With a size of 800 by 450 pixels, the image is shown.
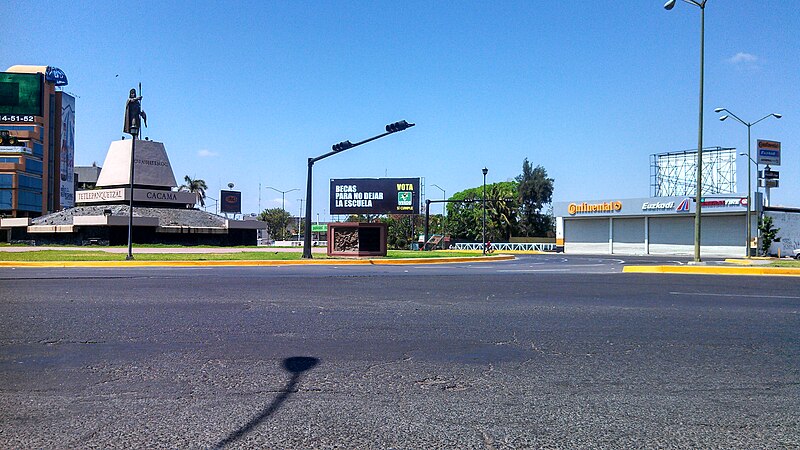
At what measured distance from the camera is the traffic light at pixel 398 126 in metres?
28.9

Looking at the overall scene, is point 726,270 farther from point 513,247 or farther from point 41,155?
point 41,155

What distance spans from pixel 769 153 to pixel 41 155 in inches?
3649

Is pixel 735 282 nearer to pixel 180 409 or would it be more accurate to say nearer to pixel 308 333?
pixel 308 333

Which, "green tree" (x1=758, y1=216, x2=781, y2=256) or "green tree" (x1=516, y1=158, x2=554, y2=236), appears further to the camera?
"green tree" (x1=516, y1=158, x2=554, y2=236)

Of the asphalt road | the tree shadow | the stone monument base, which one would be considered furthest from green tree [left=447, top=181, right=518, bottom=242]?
the tree shadow

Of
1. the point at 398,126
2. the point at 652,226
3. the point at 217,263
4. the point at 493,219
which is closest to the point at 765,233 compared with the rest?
the point at 652,226

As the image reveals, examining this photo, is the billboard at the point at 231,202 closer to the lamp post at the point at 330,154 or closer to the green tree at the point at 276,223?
the green tree at the point at 276,223

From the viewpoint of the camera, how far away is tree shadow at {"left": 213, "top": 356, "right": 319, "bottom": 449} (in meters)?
4.48

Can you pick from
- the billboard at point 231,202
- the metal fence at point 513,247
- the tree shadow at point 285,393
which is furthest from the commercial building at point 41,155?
Answer: the tree shadow at point 285,393

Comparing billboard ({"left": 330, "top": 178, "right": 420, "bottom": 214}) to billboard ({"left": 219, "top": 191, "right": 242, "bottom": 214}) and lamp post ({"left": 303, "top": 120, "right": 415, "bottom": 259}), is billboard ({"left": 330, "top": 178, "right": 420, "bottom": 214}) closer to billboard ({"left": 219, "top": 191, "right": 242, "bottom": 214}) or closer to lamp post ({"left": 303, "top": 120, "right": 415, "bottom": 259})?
lamp post ({"left": 303, "top": 120, "right": 415, "bottom": 259})

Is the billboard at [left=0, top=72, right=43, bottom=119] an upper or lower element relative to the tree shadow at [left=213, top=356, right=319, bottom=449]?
upper

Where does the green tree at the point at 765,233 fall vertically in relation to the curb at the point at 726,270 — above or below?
above

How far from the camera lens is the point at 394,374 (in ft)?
20.6

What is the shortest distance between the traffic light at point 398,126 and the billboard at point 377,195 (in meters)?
29.7
